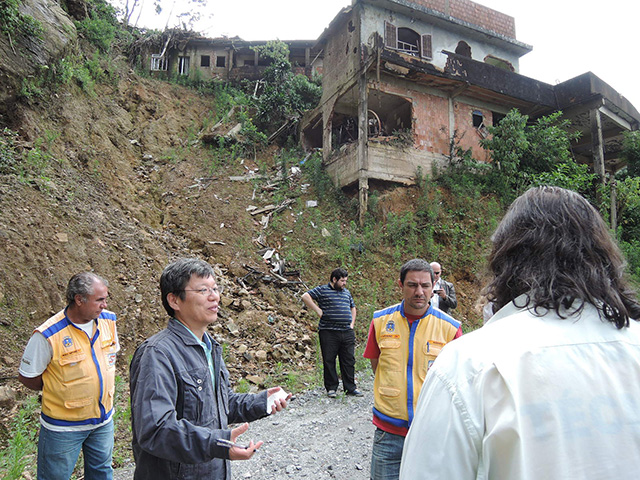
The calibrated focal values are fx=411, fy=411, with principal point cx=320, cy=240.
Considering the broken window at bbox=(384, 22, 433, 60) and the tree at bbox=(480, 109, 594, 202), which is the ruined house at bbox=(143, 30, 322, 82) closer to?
the broken window at bbox=(384, 22, 433, 60)

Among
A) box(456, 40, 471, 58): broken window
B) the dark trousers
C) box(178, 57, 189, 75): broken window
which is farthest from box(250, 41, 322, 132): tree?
the dark trousers

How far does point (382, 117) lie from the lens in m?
17.8

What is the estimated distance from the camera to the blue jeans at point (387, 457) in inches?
104

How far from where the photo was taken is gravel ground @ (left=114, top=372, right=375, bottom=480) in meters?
4.43

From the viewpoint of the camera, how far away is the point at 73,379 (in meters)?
3.19

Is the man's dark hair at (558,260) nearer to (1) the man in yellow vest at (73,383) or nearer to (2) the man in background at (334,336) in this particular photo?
(1) the man in yellow vest at (73,383)

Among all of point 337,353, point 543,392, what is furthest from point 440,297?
point 543,392

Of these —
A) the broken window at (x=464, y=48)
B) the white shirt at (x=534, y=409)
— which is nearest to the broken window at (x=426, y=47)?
the broken window at (x=464, y=48)

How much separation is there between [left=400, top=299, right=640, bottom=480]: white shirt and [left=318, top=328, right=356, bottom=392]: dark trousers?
18.7ft

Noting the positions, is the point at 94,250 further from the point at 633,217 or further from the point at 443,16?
the point at 633,217

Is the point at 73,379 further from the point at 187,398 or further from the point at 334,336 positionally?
the point at 334,336

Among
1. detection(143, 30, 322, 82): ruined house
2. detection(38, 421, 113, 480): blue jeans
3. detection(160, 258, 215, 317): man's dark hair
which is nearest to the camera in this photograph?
detection(160, 258, 215, 317): man's dark hair

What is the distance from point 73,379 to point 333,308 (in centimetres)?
418

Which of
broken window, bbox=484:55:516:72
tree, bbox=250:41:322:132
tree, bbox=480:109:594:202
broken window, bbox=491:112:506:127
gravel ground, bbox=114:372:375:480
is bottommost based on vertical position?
gravel ground, bbox=114:372:375:480
